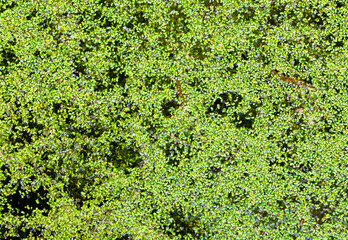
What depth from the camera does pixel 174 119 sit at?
2959 mm

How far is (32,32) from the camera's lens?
10.3ft

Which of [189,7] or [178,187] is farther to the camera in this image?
[189,7]

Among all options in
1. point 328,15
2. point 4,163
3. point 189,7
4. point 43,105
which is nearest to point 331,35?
point 328,15

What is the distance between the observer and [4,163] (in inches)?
119

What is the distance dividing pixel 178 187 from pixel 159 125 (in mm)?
487

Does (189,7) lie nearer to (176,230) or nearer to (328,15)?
(328,15)

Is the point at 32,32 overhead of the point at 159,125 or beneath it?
overhead

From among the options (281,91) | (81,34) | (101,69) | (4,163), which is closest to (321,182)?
(281,91)

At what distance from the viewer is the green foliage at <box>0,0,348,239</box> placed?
2848 millimetres

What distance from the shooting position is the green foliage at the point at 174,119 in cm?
285

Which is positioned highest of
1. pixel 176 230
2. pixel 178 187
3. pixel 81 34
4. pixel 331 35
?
pixel 331 35

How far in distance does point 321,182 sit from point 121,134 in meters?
1.53

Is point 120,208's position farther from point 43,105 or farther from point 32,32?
point 32,32

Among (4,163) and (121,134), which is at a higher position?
(121,134)
